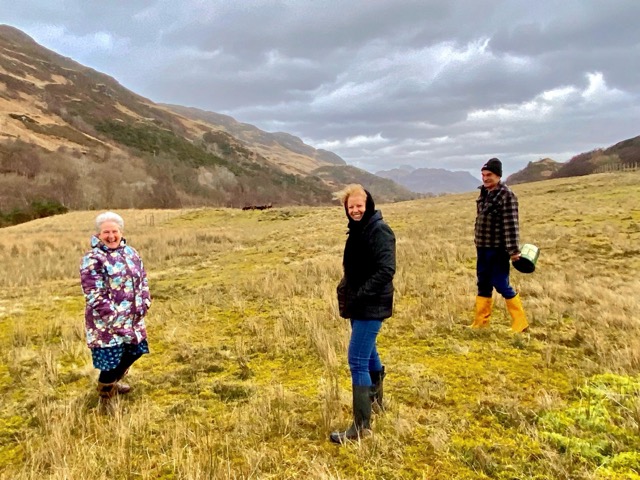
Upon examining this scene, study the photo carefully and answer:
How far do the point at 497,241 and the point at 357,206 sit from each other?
9.86ft

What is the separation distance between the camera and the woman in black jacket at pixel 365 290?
3.44 m

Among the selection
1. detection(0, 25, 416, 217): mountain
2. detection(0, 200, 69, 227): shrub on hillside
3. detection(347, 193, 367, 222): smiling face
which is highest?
detection(0, 25, 416, 217): mountain

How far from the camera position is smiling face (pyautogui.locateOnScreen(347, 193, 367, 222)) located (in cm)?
347

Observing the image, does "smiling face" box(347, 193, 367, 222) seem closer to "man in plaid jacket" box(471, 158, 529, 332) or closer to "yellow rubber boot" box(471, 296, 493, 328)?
"man in plaid jacket" box(471, 158, 529, 332)

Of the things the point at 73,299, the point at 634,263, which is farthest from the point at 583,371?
the point at 73,299

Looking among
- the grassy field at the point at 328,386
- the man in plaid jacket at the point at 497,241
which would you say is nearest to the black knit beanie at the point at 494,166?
the man in plaid jacket at the point at 497,241

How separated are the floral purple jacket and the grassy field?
709mm

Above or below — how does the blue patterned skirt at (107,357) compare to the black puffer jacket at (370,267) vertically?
below

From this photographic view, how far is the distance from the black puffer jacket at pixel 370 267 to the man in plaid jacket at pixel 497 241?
A: 2.74 metres

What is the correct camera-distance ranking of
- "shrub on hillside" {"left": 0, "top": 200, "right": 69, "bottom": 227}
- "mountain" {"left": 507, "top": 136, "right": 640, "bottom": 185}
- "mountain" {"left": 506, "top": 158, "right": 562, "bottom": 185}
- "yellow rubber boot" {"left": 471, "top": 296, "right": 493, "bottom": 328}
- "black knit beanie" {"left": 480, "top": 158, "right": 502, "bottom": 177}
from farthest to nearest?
"mountain" {"left": 506, "top": 158, "right": 562, "bottom": 185}, "mountain" {"left": 507, "top": 136, "right": 640, "bottom": 185}, "shrub on hillside" {"left": 0, "top": 200, "right": 69, "bottom": 227}, "yellow rubber boot" {"left": 471, "top": 296, "right": 493, "bottom": 328}, "black knit beanie" {"left": 480, "top": 158, "right": 502, "bottom": 177}

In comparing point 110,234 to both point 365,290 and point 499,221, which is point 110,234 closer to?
point 365,290

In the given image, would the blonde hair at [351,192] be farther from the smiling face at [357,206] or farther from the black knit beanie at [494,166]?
the black knit beanie at [494,166]

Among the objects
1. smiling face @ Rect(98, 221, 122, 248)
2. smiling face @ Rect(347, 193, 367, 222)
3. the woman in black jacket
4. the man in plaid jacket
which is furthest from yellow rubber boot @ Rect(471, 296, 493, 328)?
smiling face @ Rect(98, 221, 122, 248)

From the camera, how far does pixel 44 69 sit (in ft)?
433
